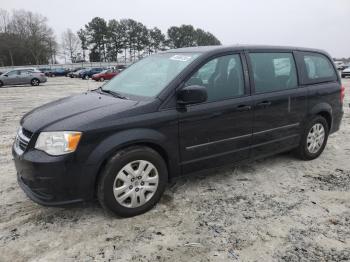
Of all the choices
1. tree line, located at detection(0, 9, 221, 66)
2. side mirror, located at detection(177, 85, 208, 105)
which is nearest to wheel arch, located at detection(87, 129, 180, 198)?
side mirror, located at detection(177, 85, 208, 105)

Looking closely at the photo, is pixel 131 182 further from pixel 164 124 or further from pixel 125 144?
pixel 164 124

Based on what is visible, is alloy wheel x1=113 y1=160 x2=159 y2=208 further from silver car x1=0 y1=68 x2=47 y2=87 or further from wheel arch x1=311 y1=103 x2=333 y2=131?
silver car x1=0 y1=68 x2=47 y2=87

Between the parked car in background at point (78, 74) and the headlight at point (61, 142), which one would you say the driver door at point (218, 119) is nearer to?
the headlight at point (61, 142)

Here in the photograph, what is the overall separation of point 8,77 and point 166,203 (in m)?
25.2

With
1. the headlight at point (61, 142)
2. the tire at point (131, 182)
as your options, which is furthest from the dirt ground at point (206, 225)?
the headlight at point (61, 142)

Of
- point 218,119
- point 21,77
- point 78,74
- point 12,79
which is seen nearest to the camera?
point 218,119

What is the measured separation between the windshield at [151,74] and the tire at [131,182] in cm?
70

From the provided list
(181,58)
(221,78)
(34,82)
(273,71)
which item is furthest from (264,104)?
(34,82)

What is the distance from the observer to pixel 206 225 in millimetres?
3223

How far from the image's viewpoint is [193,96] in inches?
133

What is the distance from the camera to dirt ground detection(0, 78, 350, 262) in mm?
2809

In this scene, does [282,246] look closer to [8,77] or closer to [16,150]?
[16,150]

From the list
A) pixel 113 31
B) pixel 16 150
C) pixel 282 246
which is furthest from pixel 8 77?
pixel 113 31

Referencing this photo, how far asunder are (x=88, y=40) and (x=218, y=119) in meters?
87.5
